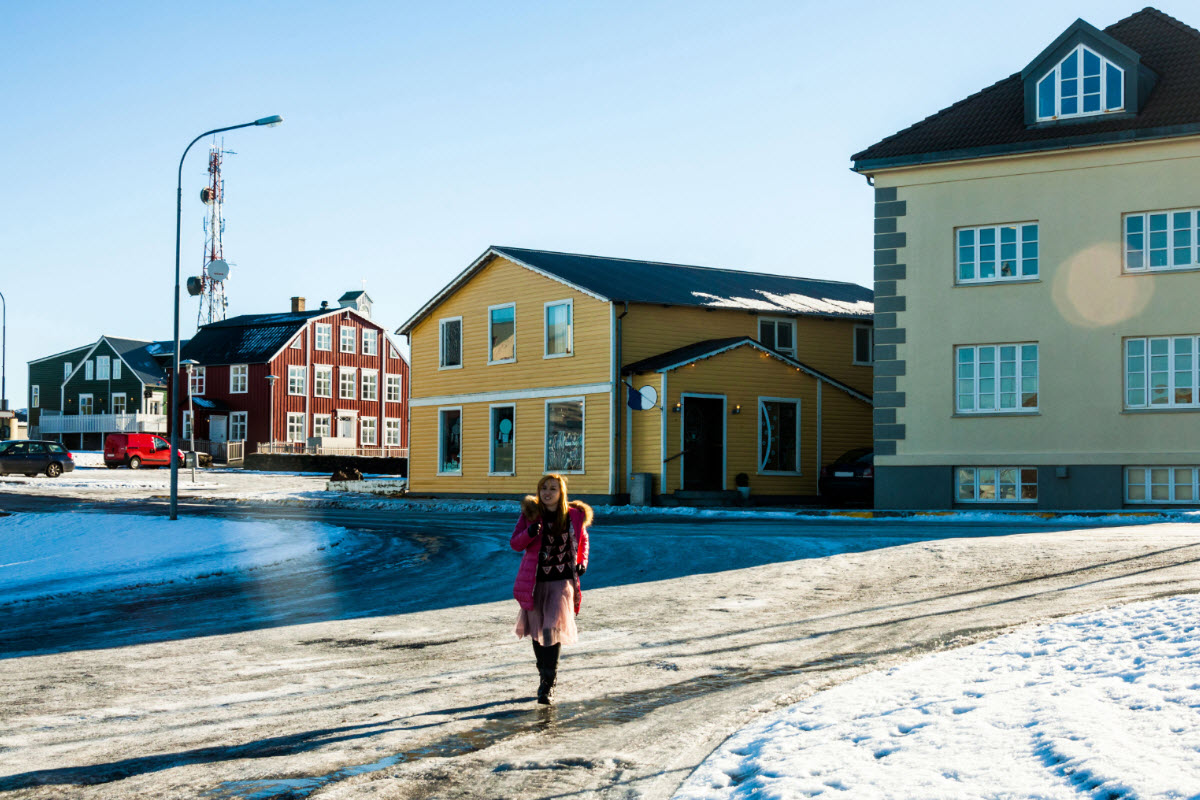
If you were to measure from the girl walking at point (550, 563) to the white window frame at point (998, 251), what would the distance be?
19.7 metres

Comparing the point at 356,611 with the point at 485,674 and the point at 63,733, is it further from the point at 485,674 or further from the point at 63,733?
the point at 63,733

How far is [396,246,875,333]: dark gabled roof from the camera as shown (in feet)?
111

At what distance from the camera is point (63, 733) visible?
693 cm

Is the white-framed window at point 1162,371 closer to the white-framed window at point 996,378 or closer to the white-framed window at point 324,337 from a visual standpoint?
the white-framed window at point 996,378

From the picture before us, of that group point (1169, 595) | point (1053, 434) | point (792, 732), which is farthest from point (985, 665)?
point (1053, 434)

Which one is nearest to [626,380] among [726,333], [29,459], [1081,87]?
[726,333]

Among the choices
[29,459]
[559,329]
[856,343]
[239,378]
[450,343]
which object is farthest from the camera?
[239,378]

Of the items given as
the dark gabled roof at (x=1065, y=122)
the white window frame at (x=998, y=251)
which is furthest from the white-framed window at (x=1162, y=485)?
the dark gabled roof at (x=1065, y=122)

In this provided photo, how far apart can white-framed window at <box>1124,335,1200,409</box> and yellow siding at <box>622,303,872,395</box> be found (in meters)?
Result: 12.1

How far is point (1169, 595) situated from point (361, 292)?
80042 mm

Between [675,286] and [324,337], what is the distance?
41.1 metres

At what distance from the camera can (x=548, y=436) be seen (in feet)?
112

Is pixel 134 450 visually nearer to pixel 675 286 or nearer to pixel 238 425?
pixel 238 425

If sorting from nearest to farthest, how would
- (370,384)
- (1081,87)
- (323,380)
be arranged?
(1081,87) → (323,380) → (370,384)
